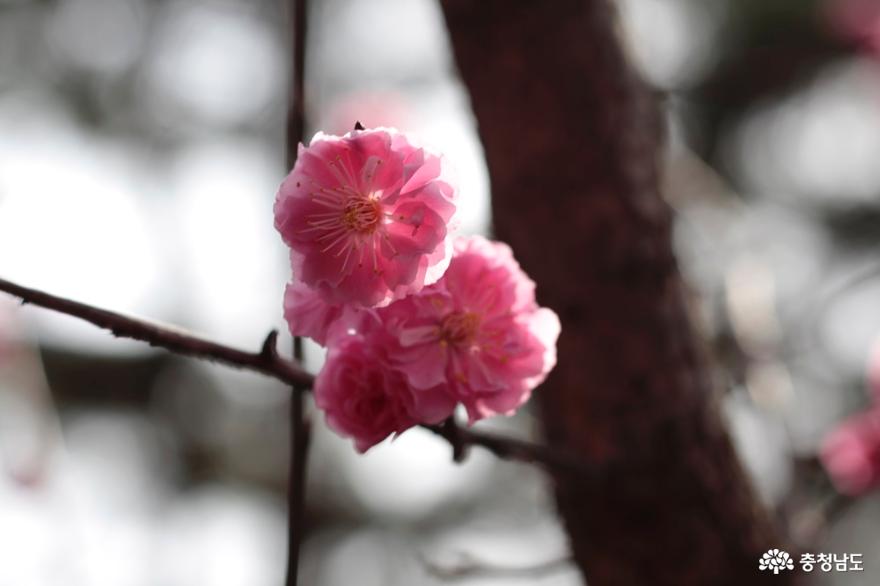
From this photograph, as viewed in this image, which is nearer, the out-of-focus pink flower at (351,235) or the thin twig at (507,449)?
the out-of-focus pink flower at (351,235)

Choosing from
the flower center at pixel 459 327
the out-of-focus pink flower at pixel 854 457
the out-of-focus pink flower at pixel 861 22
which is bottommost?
the flower center at pixel 459 327

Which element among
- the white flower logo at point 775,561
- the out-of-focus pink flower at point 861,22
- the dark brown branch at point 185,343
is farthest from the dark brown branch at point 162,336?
the out-of-focus pink flower at point 861,22

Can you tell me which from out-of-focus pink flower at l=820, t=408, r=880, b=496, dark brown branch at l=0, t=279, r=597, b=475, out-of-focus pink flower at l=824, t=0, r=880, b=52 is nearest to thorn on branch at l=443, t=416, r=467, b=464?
dark brown branch at l=0, t=279, r=597, b=475

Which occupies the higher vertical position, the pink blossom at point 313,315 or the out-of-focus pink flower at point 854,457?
the out-of-focus pink flower at point 854,457

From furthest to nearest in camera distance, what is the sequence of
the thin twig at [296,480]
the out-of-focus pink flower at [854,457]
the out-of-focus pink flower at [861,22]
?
1. the out-of-focus pink flower at [861,22]
2. the out-of-focus pink flower at [854,457]
3. the thin twig at [296,480]

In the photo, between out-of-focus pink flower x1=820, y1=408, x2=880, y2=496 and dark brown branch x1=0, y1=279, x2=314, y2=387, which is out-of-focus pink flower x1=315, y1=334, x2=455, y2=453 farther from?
out-of-focus pink flower x1=820, y1=408, x2=880, y2=496

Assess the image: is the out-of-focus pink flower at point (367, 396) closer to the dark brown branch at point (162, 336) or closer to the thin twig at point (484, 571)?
the dark brown branch at point (162, 336)

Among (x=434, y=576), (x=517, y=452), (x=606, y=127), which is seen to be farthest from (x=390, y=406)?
(x=606, y=127)

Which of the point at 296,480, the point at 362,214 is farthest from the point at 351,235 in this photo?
the point at 296,480

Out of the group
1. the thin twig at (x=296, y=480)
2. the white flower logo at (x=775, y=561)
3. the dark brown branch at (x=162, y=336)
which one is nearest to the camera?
the dark brown branch at (x=162, y=336)
